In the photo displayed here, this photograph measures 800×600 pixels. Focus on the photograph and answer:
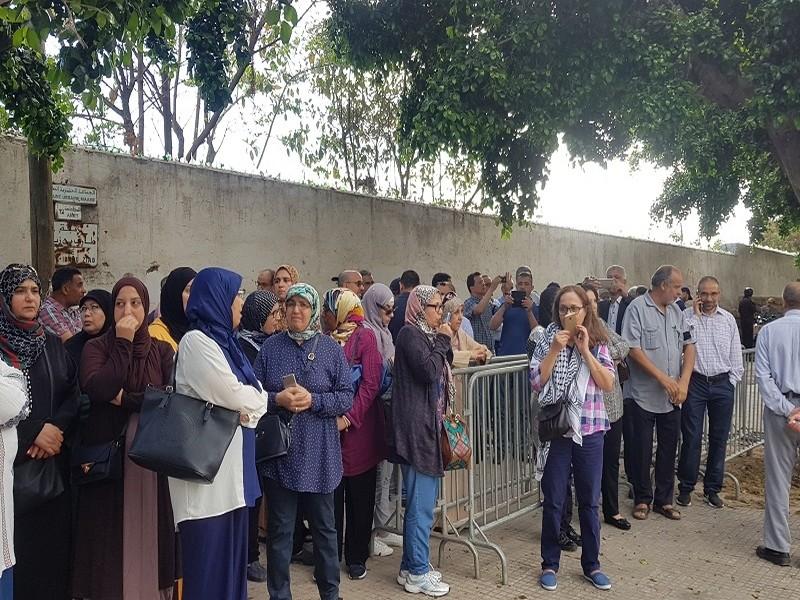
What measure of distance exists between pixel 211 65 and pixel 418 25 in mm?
3147

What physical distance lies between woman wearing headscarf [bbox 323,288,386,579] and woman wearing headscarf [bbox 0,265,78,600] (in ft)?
5.08

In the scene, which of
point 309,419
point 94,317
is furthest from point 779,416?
point 94,317

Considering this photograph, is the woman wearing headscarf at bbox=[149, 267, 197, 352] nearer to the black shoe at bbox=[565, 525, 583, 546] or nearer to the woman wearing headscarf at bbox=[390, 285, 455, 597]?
the woman wearing headscarf at bbox=[390, 285, 455, 597]

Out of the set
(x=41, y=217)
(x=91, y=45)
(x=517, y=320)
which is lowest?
(x=517, y=320)

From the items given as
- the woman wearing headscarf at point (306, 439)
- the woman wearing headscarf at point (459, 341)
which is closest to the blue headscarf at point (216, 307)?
the woman wearing headscarf at point (306, 439)

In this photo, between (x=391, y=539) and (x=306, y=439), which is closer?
(x=306, y=439)

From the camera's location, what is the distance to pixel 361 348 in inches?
181

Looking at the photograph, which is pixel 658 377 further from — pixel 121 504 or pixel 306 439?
pixel 121 504

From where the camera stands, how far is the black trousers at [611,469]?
582 centimetres

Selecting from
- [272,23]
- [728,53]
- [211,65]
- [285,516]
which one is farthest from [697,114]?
[285,516]

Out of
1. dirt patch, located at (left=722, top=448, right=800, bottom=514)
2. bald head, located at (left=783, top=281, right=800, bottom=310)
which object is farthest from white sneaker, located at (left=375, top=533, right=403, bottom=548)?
bald head, located at (left=783, top=281, right=800, bottom=310)

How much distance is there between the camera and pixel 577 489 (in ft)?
15.5

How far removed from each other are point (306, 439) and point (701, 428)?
→ 12.9ft

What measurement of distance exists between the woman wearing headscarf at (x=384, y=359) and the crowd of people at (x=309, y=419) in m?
0.02
